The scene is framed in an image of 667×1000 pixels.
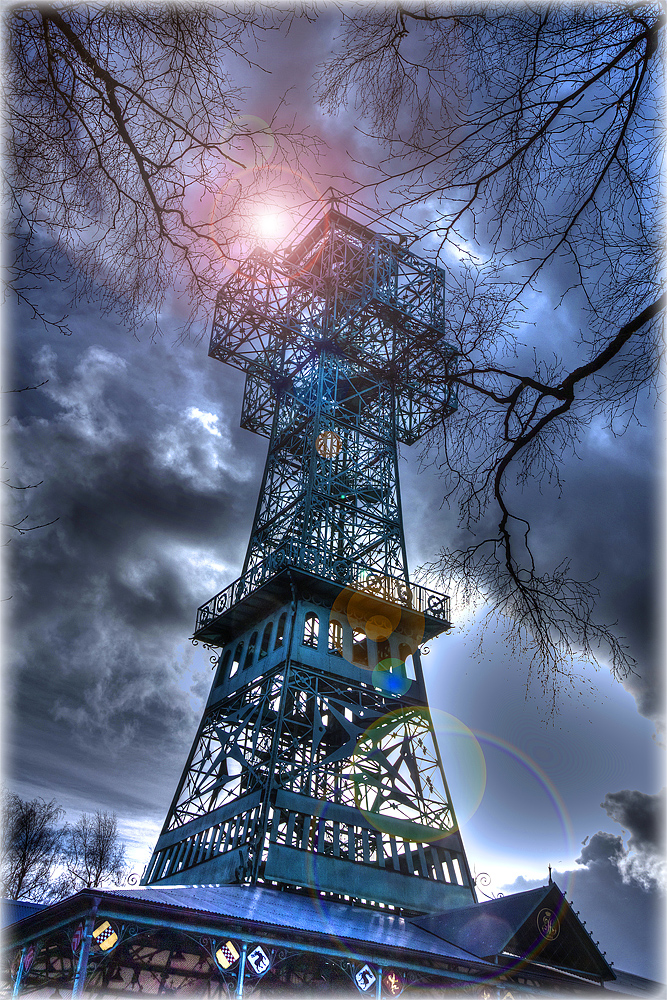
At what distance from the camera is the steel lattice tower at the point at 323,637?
75.8 ft

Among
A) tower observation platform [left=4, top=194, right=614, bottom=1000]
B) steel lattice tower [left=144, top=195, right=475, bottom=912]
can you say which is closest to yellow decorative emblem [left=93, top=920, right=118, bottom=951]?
tower observation platform [left=4, top=194, right=614, bottom=1000]

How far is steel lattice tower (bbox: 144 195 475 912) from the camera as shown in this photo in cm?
2311

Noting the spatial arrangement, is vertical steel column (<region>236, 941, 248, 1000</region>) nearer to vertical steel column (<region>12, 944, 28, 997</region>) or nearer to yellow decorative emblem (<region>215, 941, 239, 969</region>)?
yellow decorative emblem (<region>215, 941, 239, 969</region>)

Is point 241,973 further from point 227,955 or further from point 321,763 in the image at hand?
point 321,763

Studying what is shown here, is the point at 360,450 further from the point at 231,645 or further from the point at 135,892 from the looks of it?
the point at 135,892

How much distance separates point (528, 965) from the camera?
17.7 m

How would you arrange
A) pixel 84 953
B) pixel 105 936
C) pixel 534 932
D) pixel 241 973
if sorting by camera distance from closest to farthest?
pixel 84 953 < pixel 105 936 < pixel 241 973 < pixel 534 932

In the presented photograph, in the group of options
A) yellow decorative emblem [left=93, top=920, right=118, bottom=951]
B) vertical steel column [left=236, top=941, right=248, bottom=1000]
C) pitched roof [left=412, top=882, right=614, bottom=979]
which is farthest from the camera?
pitched roof [left=412, top=882, right=614, bottom=979]

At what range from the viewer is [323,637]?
27.7 metres

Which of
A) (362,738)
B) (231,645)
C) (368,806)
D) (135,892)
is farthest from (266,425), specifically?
(135,892)

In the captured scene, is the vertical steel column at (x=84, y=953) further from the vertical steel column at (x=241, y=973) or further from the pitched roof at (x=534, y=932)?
the pitched roof at (x=534, y=932)

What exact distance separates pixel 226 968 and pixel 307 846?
354 inches

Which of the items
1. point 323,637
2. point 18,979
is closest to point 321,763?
point 323,637

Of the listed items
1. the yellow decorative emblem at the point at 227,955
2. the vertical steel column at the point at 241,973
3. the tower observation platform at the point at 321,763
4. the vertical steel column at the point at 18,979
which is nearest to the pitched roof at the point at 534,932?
the tower observation platform at the point at 321,763
